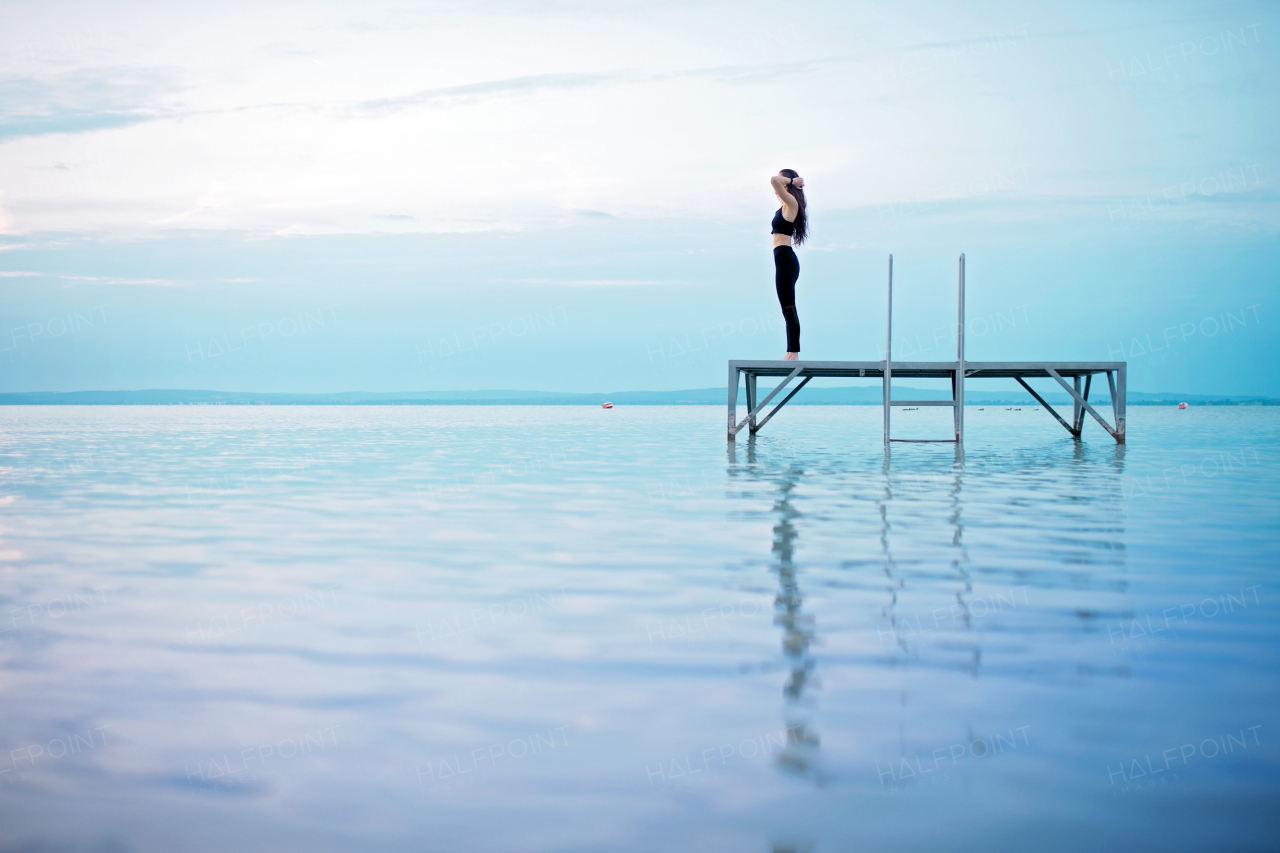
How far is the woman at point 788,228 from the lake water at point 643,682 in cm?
763

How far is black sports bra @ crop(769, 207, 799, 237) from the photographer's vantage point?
1570 centimetres

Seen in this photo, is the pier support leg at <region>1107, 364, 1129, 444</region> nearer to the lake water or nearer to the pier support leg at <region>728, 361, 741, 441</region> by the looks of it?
the pier support leg at <region>728, 361, 741, 441</region>

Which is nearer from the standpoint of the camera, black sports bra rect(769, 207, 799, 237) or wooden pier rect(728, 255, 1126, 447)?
black sports bra rect(769, 207, 799, 237)

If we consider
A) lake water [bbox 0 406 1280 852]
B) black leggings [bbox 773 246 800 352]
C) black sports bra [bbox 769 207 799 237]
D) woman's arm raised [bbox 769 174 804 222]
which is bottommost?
lake water [bbox 0 406 1280 852]

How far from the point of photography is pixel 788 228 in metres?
15.7

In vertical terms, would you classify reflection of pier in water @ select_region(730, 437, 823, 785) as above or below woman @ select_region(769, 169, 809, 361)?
below

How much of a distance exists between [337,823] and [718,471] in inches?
437

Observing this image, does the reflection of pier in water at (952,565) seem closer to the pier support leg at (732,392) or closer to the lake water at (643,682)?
the lake water at (643,682)

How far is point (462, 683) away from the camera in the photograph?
152 inches

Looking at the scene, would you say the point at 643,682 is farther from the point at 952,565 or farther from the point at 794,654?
the point at 952,565

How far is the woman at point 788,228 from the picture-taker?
1552cm

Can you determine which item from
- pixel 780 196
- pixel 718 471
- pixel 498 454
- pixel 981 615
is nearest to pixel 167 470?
pixel 498 454

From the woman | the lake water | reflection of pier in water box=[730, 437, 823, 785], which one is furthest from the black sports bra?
reflection of pier in water box=[730, 437, 823, 785]

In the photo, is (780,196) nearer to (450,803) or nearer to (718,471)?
(718,471)
